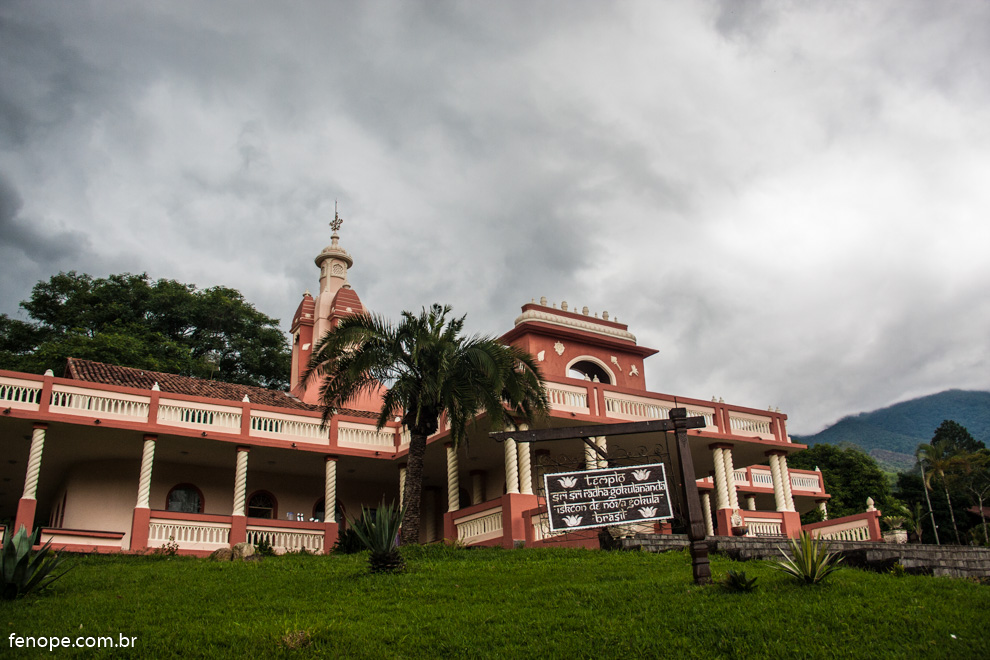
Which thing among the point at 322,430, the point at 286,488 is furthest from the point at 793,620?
the point at 286,488

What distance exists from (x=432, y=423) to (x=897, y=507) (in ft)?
100

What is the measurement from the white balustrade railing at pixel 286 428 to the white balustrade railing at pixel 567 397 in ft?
20.9

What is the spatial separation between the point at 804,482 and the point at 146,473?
2358cm

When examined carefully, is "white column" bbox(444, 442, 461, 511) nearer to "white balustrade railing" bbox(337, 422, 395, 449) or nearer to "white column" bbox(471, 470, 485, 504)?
"white balustrade railing" bbox(337, 422, 395, 449)

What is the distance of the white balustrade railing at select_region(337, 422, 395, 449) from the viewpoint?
73.1 ft

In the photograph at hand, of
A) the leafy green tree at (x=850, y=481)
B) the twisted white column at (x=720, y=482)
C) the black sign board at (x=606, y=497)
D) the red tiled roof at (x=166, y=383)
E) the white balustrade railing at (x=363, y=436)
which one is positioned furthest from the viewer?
the leafy green tree at (x=850, y=481)

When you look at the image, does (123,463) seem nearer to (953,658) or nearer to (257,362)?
(257,362)

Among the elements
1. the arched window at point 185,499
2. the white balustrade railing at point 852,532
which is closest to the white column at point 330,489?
the arched window at point 185,499

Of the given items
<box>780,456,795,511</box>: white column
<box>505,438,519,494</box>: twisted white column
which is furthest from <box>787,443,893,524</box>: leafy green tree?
<box>505,438,519,494</box>: twisted white column

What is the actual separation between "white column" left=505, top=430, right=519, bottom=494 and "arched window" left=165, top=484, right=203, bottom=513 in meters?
10.0

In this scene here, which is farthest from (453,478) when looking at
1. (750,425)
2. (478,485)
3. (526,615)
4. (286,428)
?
(526,615)

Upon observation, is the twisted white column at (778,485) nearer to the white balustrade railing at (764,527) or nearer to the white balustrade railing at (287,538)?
the white balustrade railing at (764,527)

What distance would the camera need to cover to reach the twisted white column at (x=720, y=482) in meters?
19.2

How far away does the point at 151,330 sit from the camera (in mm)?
37406
